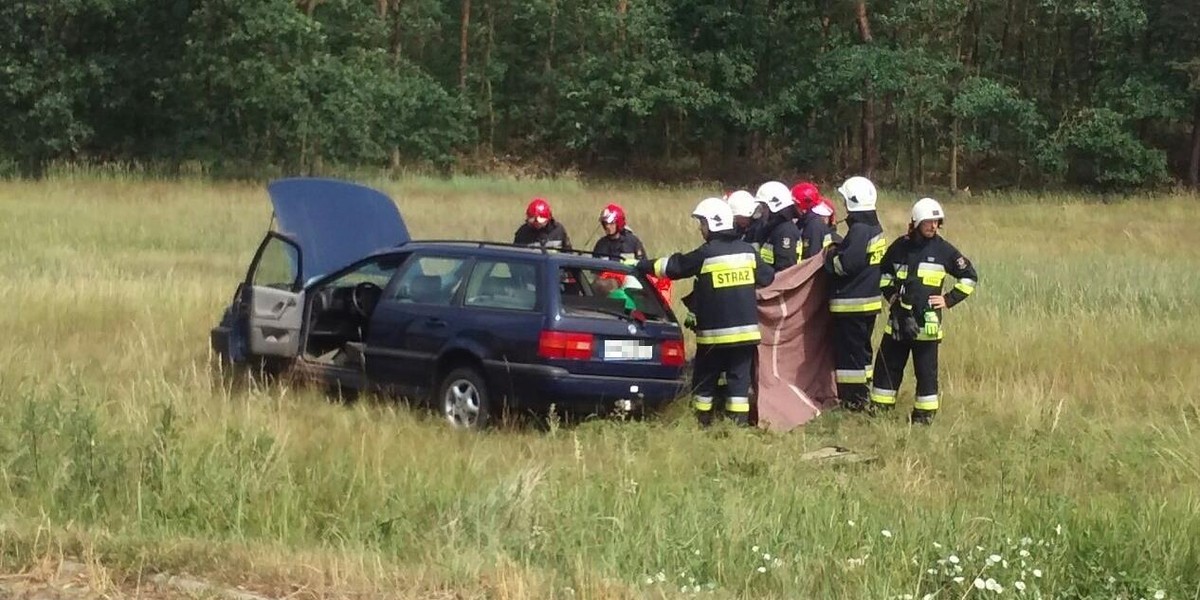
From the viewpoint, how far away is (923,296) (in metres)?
9.21

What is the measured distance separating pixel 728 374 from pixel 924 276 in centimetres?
154

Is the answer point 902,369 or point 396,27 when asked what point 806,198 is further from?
point 396,27

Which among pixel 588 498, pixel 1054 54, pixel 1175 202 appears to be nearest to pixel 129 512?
pixel 588 498

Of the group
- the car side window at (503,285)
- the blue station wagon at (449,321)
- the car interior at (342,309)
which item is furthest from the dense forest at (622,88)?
the car side window at (503,285)

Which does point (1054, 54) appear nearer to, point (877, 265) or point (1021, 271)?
point (1021, 271)

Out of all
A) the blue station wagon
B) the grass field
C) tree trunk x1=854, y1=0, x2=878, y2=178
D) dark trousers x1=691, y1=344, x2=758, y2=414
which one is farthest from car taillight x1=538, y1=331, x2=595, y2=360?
tree trunk x1=854, y1=0, x2=878, y2=178

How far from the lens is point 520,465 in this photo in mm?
7199

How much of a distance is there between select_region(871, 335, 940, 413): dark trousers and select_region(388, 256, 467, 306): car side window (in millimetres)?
3065

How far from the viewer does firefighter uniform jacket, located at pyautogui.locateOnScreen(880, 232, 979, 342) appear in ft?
30.2

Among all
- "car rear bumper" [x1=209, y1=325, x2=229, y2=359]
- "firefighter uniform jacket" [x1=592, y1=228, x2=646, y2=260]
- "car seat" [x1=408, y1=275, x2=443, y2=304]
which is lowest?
"car rear bumper" [x1=209, y1=325, x2=229, y2=359]

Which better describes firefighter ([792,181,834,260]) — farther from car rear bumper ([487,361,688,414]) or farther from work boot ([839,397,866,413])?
car rear bumper ([487,361,688,414])

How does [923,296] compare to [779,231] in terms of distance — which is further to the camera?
[779,231]

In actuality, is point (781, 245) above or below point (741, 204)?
below

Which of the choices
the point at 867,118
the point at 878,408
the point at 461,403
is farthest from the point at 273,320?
the point at 867,118
